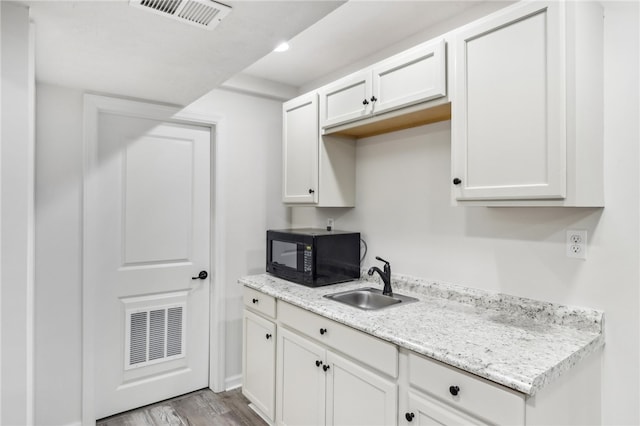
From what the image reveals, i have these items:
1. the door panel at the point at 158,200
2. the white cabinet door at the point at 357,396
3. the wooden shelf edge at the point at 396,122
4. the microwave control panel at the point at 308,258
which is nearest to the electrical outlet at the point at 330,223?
the microwave control panel at the point at 308,258

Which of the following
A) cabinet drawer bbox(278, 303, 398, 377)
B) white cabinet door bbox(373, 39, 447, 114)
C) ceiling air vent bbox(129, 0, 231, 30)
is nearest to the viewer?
ceiling air vent bbox(129, 0, 231, 30)

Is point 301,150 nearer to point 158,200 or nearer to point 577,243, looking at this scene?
point 158,200

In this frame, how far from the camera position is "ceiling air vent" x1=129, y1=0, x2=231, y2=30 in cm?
124

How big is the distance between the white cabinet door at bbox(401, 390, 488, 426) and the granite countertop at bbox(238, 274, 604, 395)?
0.18 metres

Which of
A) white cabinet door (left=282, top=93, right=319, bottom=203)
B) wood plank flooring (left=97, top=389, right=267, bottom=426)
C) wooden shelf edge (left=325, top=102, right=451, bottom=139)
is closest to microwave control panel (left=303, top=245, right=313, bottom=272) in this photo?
white cabinet door (left=282, top=93, right=319, bottom=203)

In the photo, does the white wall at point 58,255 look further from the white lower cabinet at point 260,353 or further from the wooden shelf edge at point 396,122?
the wooden shelf edge at point 396,122

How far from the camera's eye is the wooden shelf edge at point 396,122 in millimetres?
1888

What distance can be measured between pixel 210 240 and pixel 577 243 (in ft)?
7.64

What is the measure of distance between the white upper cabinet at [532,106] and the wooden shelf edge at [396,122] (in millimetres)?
233

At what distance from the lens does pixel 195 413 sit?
251cm

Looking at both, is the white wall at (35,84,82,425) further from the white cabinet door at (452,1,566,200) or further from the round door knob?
the white cabinet door at (452,1,566,200)

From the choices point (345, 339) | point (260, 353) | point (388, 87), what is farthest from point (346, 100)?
point (260, 353)

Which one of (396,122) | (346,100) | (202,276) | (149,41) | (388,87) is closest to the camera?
(149,41)

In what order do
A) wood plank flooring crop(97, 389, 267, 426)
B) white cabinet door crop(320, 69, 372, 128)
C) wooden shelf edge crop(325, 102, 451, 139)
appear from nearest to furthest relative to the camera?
1. wooden shelf edge crop(325, 102, 451, 139)
2. white cabinet door crop(320, 69, 372, 128)
3. wood plank flooring crop(97, 389, 267, 426)
